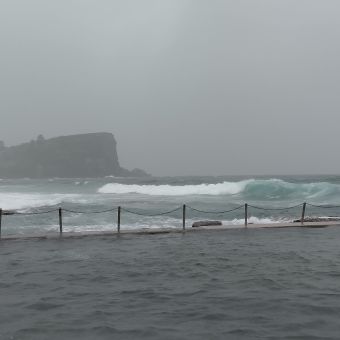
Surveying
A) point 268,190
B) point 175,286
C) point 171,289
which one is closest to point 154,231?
point 175,286

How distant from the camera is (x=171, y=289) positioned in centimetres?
955

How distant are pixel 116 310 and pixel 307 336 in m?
3.35

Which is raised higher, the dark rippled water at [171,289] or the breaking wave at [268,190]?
the breaking wave at [268,190]

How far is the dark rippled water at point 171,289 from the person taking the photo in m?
7.25

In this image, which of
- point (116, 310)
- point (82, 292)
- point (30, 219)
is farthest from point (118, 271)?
point (30, 219)

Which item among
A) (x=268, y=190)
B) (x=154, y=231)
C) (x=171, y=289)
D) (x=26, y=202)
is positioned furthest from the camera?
(x=268, y=190)

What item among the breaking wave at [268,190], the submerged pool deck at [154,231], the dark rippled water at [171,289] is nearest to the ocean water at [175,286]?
the dark rippled water at [171,289]

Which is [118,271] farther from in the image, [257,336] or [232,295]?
[257,336]

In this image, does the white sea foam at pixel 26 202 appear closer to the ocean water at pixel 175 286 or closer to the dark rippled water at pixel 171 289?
the ocean water at pixel 175 286

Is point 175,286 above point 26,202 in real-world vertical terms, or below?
below

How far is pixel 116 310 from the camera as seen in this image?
8164mm

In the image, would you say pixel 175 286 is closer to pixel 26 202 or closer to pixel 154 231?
pixel 154 231

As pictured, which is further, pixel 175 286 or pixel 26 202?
pixel 26 202

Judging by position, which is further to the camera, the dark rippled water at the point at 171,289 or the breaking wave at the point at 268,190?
the breaking wave at the point at 268,190
